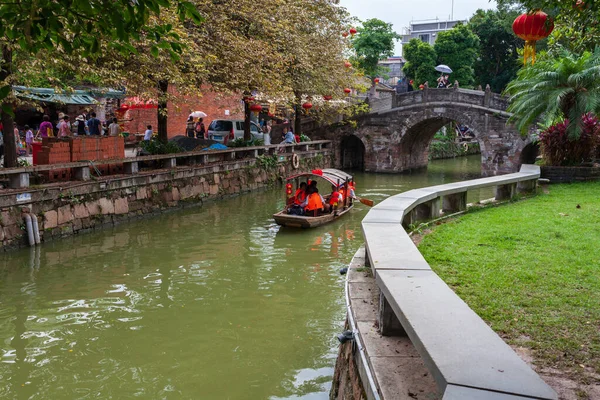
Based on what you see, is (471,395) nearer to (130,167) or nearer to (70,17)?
(70,17)

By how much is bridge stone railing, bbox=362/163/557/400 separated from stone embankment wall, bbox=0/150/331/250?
29.3 feet

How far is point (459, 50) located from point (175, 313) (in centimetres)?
3729

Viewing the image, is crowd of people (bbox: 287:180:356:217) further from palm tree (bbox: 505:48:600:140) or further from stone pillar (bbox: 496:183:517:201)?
palm tree (bbox: 505:48:600:140)

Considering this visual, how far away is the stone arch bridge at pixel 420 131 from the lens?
27.5 m

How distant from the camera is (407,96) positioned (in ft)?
97.1

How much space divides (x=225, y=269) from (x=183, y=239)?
2851 mm

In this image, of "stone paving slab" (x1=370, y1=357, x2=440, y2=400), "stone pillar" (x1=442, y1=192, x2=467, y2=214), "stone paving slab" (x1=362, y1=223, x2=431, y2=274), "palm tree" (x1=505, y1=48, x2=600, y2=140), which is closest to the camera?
"stone paving slab" (x1=370, y1=357, x2=440, y2=400)

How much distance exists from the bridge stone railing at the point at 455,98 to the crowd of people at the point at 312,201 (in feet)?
47.2

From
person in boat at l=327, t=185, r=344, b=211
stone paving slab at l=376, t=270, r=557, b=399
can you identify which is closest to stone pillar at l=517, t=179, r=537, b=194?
person in boat at l=327, t=185, r=344, b=211

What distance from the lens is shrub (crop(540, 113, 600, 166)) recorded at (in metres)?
15.0

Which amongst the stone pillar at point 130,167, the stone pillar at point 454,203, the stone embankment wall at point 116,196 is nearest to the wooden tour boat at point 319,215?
the stone embankment wall at point 116,196

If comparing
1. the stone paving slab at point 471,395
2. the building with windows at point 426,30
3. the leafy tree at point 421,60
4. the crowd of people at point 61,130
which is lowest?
the stone paving slab at point 471,395

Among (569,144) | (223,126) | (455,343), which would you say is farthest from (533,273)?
(223,126)

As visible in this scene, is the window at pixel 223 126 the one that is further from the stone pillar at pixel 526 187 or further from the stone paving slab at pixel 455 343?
the stone paving slab at pixel 455 343
